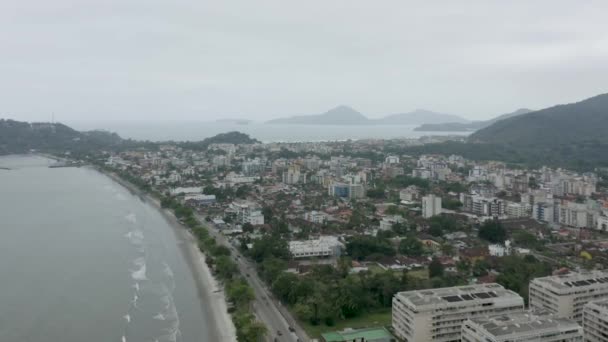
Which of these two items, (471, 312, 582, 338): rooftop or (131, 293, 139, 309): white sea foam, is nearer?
(471, 312, 582, 338): rooftop

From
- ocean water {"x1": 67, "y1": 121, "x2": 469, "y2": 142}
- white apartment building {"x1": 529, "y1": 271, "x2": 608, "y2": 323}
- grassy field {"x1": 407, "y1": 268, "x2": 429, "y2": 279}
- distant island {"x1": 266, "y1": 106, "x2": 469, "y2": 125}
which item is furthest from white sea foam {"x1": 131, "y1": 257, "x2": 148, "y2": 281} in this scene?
distant island {"x1": 266, "y1": 106, "x2": 469, "y2": 125}

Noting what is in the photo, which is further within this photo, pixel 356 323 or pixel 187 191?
pixel 187 191

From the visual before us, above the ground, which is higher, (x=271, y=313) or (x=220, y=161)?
(x=220, y=161)

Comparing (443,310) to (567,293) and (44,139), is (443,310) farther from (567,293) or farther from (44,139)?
(44,139)

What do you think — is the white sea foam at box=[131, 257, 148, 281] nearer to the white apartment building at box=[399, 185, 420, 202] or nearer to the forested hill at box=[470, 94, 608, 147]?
the white apartment building at box=[399, 185, 420, 202]

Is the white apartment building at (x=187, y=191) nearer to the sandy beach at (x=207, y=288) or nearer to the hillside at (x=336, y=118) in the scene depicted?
the sandy beach at (x=207, y=288)

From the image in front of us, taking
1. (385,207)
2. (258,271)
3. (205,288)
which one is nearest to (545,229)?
(385,207)

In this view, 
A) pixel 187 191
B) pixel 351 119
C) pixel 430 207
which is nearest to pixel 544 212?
pixel 430 207

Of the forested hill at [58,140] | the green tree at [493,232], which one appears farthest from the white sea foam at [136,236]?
the forested hill at [58,140]
